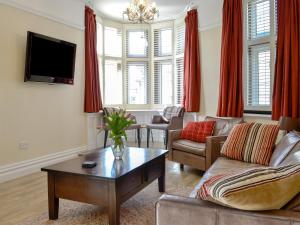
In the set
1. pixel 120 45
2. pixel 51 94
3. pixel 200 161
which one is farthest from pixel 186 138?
pixel 120 45

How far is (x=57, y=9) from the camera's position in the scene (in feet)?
16.0

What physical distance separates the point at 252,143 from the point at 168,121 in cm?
322

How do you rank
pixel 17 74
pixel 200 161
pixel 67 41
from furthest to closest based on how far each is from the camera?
pixel 67 41, pixel 17 74, pixel 200 161

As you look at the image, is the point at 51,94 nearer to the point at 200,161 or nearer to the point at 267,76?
the point at 200,161

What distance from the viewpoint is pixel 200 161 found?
12.6ft

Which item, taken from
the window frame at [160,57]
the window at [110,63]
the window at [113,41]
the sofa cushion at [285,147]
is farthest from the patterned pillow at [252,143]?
the window at [113,41]

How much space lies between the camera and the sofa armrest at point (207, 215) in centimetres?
119

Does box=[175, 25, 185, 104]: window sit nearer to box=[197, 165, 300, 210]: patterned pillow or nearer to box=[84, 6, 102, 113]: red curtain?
box=[84, 6, 102, 113]: red curtain

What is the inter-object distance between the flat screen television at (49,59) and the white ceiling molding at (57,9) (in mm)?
413

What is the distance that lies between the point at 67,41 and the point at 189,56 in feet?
8.21

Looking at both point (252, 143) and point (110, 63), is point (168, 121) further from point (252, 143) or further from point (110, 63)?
point (252, 143)

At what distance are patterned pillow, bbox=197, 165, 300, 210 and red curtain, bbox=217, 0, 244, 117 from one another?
3.65 m

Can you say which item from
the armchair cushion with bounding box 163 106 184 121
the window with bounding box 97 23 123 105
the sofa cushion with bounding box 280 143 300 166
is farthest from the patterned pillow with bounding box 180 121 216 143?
the window with bounding box 97 23 123 105

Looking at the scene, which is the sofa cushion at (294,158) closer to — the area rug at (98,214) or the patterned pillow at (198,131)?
the area rug at (98,214)
